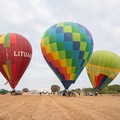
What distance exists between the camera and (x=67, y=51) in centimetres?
4941

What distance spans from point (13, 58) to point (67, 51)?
40.4ft

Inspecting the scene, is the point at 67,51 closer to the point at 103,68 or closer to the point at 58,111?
the point at 103,68

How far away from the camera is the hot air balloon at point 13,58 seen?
56375 millimetres

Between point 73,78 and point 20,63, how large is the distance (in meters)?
12.2

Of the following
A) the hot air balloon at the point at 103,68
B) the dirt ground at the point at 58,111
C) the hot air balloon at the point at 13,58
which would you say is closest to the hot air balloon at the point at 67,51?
the hot air balloon at the point at 13,58

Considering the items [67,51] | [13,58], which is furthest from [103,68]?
[13,58]

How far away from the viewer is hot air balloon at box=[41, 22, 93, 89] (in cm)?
4956

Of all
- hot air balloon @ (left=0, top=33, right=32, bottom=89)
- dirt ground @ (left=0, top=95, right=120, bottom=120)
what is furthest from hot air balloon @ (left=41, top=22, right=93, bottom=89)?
dirt ground @ (left=0, top=95, right=120, bottom=120)

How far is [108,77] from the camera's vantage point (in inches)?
2736

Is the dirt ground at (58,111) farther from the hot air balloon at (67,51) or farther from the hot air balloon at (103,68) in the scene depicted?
the hot air balloon at (103,68)

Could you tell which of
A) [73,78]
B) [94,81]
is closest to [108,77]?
[94,81]

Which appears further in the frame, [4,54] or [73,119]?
[4,54]

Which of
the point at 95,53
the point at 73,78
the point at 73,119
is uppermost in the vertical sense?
the point at 95,53

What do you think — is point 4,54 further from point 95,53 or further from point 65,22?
point 95,53
